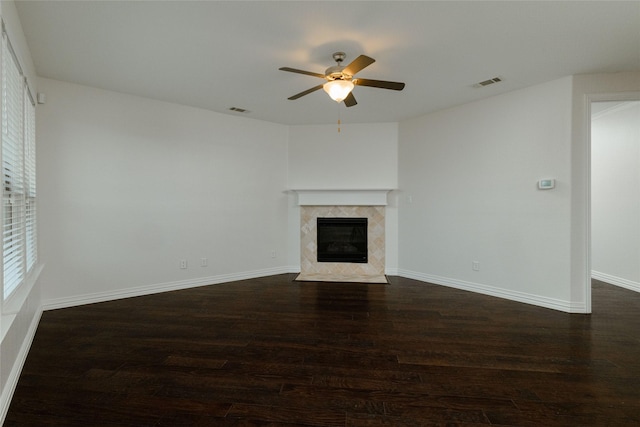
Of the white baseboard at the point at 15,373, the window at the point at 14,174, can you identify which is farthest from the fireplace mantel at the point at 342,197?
the white baseboard at the point at 15,373

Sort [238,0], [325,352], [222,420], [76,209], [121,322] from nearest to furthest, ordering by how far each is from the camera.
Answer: [222,420]
[238,0]
[325,352]
[121,322]
[76,209]

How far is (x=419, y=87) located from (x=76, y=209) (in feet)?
14.2

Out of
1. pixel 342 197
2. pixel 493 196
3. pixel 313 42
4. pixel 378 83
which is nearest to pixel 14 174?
pixel 313 42

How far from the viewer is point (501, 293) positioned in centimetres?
408

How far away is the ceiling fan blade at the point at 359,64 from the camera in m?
2.43

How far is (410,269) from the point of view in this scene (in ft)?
17.1

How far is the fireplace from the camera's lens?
5539 mm

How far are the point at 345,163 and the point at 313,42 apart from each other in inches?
116

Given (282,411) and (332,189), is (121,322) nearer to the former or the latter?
(282,411)

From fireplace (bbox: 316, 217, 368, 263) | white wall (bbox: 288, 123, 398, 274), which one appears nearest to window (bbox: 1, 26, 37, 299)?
white wall (bbox: 288, 123, 398, 274)

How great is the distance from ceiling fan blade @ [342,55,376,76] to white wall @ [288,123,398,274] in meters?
2.78

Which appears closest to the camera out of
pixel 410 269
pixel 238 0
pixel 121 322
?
pixel 238 0

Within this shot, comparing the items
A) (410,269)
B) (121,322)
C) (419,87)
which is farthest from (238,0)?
(410,269)

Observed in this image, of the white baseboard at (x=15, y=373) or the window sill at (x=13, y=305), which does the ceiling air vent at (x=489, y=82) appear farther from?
the white baseboard at (x=15, y=373)
